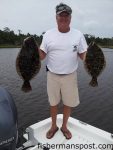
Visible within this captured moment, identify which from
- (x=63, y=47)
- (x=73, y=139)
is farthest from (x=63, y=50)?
(x=73, y=139)

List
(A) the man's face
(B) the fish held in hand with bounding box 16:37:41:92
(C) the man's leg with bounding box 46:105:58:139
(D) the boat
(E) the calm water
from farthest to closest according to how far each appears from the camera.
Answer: (E) the calm water, (C) the man's leg with bounding box 46:105:58:139, (A) the man's face, (D) the boat, (B) the fish held in hand with bounding box 16:37:41:92

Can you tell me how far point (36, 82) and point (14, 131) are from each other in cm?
1090

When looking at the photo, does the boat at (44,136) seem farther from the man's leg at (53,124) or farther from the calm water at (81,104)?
→ the calm water at (81,104)

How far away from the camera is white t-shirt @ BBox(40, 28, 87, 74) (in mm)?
4004

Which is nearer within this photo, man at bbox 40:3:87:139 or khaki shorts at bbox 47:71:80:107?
man at bbox 40:3:87:139

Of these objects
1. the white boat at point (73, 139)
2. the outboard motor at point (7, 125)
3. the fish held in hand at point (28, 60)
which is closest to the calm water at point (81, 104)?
the white boat at point (73, 139)

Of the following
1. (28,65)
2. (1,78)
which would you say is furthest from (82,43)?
(1,78)

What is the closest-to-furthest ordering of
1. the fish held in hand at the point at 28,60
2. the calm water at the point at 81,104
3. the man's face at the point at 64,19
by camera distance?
the fish held in hand at the point at 28,60
the man's face at the point at 64,19
the calm water at the point at 81,104

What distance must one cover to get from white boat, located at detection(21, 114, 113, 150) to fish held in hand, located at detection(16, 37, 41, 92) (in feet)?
3.65

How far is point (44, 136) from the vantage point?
4.61m

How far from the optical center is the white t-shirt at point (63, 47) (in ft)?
13.1

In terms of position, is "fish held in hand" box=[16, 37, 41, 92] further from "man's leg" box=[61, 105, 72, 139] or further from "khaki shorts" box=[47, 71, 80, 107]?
"man's leg" box=[61, 105, 72, 139]

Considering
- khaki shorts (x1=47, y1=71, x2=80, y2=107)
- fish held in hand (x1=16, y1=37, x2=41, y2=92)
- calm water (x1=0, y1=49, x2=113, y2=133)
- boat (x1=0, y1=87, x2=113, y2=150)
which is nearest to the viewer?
fish held in hand (x1=16, y1=37, x2=41, y2=92)

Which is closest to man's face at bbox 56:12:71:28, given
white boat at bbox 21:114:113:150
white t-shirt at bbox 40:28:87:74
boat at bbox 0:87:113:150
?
white t-shirt at bbox 40:28:87:74
